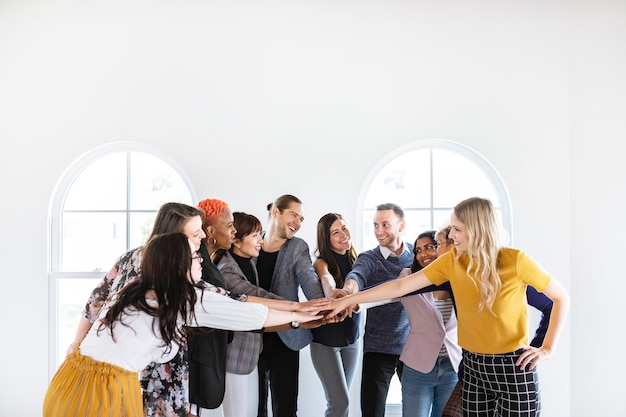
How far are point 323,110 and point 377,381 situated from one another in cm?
187

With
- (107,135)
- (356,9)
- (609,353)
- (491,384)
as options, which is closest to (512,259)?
(491,384)

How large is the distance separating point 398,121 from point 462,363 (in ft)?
6.09

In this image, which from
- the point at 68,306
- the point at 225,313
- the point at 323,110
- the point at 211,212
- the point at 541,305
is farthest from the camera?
the point at 68,306

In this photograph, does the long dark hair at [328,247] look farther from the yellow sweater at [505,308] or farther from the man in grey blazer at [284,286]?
the yellow sweater at [505,308]

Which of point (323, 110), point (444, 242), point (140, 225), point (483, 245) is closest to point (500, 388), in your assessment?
point (483, 245)

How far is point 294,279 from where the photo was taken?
10.4 ft

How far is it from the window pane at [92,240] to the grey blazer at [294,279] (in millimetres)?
1469

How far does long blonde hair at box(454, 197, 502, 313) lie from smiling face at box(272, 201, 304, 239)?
1061 mm

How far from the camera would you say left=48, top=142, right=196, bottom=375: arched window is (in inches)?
156

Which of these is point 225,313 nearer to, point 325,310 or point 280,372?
point 325,310

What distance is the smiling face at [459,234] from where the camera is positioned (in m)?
2.45

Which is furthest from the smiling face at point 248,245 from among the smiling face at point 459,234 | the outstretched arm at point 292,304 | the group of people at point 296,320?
the smiling face at point 459,234

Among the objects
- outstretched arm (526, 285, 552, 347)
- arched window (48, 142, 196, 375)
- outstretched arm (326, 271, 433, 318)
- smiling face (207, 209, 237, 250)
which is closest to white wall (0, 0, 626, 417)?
arched window (48, 142, 196, 375)

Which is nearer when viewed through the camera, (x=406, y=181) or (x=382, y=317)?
(x=382, y=317)
